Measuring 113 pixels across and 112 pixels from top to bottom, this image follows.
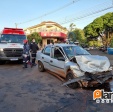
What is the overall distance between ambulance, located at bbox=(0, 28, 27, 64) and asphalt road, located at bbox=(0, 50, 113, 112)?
15.8 feet

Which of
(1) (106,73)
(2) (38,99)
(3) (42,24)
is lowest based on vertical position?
(2) (38,99)

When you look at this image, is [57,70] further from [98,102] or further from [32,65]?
[32,65]

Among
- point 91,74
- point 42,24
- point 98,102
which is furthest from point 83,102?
point 42,24

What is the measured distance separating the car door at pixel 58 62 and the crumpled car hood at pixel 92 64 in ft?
3.16

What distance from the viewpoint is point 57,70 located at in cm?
796

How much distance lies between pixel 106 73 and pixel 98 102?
5.23 ft

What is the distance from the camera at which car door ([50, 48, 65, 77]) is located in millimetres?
7555

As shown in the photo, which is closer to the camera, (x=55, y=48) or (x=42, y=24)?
(x=55, y=48)

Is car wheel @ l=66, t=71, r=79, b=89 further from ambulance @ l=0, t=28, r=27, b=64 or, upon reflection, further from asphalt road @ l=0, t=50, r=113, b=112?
ambulance @ l=0, t=28, r=27, b=64

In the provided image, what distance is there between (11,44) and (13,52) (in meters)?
0.61

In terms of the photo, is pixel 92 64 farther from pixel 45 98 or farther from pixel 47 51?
pixel 47 51

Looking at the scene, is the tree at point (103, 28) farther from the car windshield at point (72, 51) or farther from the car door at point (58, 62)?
the car door at point (58, 62)

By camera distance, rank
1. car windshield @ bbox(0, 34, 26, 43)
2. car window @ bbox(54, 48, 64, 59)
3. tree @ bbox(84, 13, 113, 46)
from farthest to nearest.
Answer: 1. tree @ bbox(84, 13, 113, 46)
2. car windshield @ bbox(0, 34, 26, 43)
3. car window @ bbox(54, 48, 64, 59)

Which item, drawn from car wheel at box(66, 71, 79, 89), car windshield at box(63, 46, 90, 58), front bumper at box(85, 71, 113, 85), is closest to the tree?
car windshield at box(63, 46, 90, 58)
